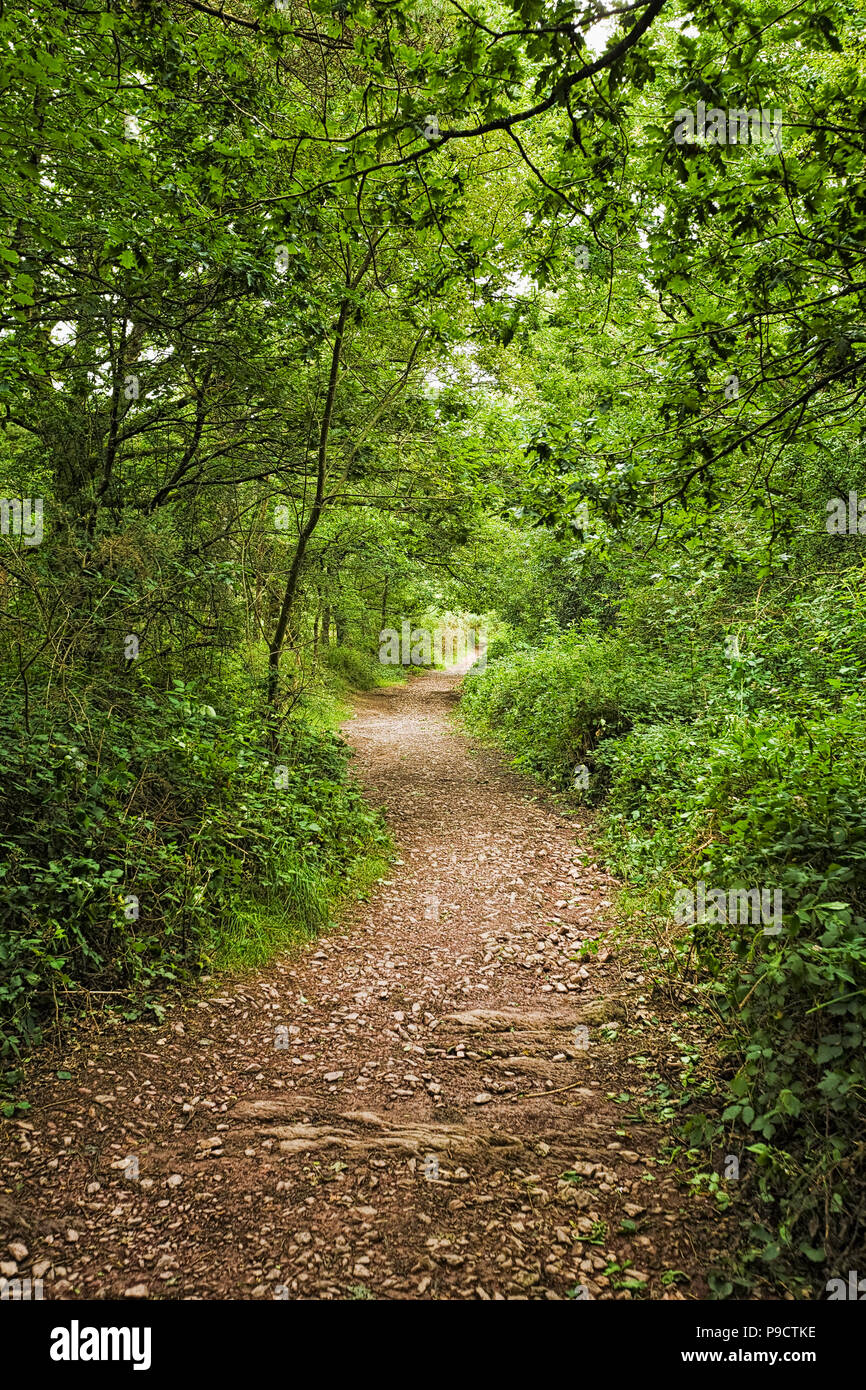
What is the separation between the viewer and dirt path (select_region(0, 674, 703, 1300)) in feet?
9.24

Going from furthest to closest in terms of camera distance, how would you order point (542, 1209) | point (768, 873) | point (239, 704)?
point (239, 704) < point (768, 873) < point (542, 1209)

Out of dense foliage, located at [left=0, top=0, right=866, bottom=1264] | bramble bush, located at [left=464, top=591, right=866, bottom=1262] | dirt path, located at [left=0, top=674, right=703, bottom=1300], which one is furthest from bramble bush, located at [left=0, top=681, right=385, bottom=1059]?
bramble bush, located at [left=464, top=591, right=866, bottom=1262]

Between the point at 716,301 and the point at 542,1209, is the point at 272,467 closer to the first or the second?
the point at 716,301

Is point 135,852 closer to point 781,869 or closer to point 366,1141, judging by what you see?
point 366,1141

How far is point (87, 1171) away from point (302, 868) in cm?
312

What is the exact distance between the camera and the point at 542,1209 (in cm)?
309

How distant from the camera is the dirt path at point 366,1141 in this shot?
111 inches

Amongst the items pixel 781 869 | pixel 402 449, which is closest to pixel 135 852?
pixel 781 869

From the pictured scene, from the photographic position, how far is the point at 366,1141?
3592 mm

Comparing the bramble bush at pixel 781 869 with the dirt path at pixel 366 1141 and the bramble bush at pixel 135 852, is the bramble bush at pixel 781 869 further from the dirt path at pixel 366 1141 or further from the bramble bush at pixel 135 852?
the bramble bush at pixel 135 852

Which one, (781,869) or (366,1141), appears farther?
(366,1141)

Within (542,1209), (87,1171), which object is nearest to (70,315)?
(87,1171)

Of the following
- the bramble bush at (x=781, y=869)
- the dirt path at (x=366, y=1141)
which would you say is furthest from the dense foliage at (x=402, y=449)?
the dirt path at (x=366, y=1141)

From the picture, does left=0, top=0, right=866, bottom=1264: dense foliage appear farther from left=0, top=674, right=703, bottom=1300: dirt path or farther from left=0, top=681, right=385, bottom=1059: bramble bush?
→ left=0, top=674, right=703, bottom=1300: dirt path
